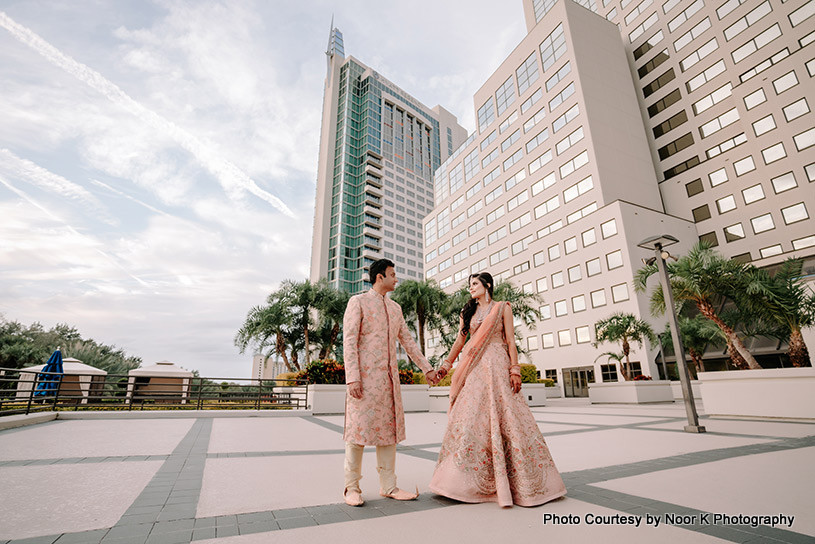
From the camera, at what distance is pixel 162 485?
126 inches

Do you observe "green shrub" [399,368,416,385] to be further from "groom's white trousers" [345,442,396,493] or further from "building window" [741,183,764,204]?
"building window" [741,183,764,204]

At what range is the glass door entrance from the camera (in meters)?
29.3

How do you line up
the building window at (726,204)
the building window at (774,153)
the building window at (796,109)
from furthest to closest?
the building window at (726,204)
the building window at (774,153)
the building window at (796,109)

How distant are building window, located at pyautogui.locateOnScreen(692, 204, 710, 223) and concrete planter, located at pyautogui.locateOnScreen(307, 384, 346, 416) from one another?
3383 centimetres

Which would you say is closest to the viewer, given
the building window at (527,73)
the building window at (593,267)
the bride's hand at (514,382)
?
the bride's hand at (514,382)

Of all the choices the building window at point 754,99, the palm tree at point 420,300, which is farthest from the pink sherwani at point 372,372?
the building window at point 754,99

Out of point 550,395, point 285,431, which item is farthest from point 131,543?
point 550,395

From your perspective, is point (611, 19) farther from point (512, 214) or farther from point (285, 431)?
point (285, 431)

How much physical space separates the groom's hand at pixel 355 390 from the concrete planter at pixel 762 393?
9555 millimetres

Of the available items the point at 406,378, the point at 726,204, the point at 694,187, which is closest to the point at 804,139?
the point at 726,204

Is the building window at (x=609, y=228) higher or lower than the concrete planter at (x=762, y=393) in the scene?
higher

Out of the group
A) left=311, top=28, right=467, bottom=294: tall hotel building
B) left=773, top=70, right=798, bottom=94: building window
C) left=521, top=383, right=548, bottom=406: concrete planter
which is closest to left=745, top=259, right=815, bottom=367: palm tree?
left=521, top=383, right=548, bottom=406: concrete planter

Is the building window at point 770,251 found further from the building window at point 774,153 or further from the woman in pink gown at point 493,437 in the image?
the woman in pink gown at point 493,437

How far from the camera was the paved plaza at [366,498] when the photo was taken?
6.92 ft
